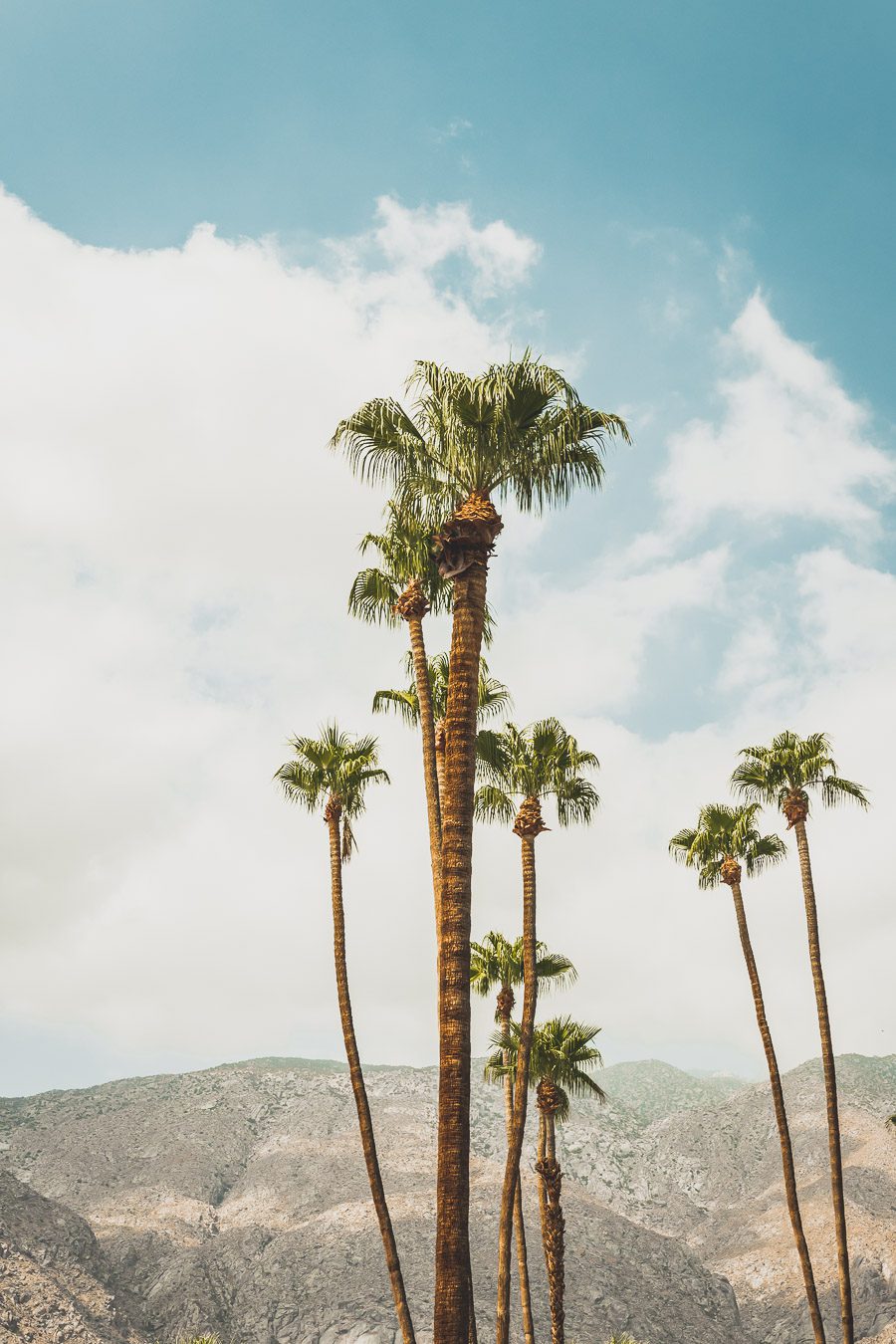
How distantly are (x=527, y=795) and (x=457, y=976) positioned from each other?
1362 cm

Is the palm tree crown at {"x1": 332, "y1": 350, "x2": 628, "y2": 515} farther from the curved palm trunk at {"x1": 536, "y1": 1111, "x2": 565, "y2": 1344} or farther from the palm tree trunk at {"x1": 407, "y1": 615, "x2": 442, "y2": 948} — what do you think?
the curved palm trunk at {"x1": 536, "y1": 1111, "x2": 565, "y2": 1344}

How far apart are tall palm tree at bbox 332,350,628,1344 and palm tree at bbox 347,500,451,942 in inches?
166

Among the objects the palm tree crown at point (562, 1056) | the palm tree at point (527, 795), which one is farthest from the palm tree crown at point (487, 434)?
the palm tree crown at point (562, 1056)

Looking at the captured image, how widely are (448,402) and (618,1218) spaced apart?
77.9 meters

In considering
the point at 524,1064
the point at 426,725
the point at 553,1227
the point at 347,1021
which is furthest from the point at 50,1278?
the point at 426,725

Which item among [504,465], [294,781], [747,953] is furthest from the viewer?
[747,953]

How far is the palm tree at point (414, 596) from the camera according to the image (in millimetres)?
19062

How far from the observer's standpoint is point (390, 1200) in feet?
246

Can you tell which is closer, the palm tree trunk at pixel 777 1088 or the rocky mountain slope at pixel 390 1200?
the palm tree trunk at pixel 777 1088

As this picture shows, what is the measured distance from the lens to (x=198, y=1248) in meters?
70.2

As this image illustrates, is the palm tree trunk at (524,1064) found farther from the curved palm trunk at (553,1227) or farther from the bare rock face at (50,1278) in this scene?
the bare rock face at (50,1278)

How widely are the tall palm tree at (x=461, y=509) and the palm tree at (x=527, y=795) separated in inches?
425

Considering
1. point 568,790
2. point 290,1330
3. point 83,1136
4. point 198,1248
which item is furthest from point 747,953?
point 83,1136

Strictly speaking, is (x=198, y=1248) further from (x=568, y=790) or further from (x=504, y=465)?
(x=504, y=465)
